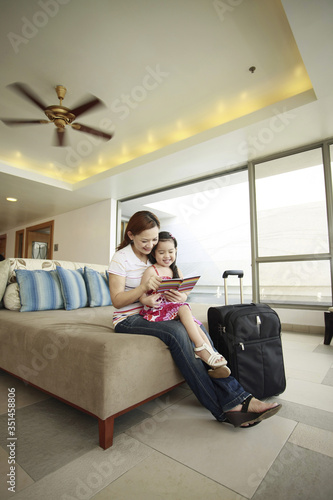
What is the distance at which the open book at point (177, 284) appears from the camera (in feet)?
4.09

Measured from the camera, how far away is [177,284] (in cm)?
128

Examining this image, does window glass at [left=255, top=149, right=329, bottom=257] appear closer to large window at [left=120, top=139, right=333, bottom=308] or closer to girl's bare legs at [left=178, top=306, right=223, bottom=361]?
large window at [left=120, top=139, right=333, bottom=308]

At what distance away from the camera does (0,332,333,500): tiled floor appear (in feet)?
2.77

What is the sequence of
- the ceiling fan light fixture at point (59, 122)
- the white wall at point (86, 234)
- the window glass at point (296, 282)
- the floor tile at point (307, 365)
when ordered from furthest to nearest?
1. the white wall at point (86, 234)
2. the window glass at point (296, 282)
3. the ceiling fan light fixture at point (59, 122)
4. the floor tile at point (307, 365)

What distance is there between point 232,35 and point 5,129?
3.10 meters

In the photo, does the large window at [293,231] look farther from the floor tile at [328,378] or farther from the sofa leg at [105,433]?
the sofa leg at [105,433]

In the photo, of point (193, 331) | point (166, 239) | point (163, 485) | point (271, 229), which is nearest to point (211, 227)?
point (271, 229)

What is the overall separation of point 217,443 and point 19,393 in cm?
117

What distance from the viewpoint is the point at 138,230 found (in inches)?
55.9

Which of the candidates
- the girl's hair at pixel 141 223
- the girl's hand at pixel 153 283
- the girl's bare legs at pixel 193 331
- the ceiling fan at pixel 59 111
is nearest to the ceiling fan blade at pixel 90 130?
the ceiling fan at pixel 59 111

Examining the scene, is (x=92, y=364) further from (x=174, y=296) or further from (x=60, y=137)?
(x=60, y=137)

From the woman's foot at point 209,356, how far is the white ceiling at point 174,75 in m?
2.14

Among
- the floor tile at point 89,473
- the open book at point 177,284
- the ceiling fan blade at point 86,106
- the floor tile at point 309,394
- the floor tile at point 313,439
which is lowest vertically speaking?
the floor tile at point 309,394

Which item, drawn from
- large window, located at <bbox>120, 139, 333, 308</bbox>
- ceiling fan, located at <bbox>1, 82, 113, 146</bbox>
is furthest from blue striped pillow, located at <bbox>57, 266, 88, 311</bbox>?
large window, located at <bbox>120, 139, 333, 308</bbox>
